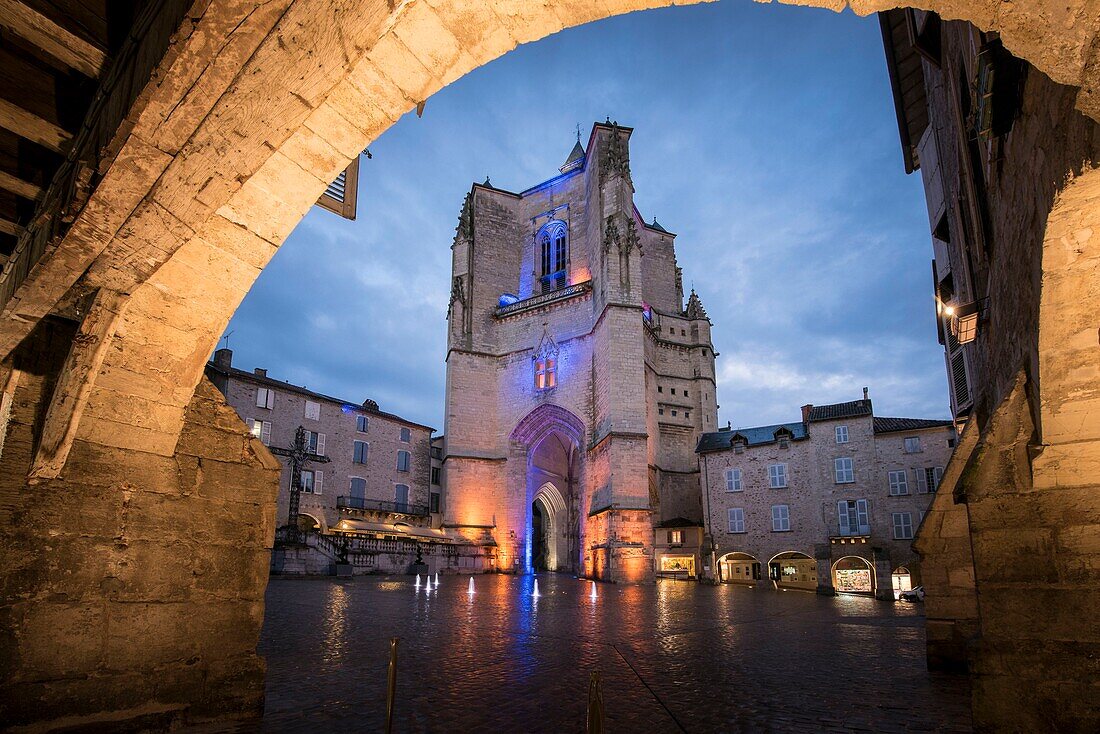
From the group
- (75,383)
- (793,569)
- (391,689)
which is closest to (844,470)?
(793,569)

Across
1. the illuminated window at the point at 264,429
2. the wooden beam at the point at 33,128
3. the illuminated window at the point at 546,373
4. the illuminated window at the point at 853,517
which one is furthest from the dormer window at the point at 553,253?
the wooden beam at the point at 33,128

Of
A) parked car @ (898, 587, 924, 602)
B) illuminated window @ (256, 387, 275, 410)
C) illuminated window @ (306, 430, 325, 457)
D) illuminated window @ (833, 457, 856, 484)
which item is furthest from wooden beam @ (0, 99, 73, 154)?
illuminated window @ (306, 430, 325, 457)

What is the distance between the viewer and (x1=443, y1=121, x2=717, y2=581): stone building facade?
2656cm

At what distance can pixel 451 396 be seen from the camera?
103ft

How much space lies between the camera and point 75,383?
3162 millimetres

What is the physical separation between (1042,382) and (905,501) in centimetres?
2610

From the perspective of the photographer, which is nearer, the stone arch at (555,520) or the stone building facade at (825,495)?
the stone building facade at (825,495)

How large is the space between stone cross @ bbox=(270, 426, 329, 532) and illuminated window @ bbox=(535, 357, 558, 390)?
12180mm

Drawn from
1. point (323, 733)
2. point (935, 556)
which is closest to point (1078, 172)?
point (935, 556)

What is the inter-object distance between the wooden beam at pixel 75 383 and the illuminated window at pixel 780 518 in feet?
95.2

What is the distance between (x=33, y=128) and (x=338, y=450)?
101ft

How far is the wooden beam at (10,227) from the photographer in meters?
3.58

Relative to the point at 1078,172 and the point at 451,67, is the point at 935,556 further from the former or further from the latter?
the point at 451,67

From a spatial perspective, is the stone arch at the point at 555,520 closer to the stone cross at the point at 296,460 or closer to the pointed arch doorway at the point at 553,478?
the pointed arch doorway at the point at 553,478
